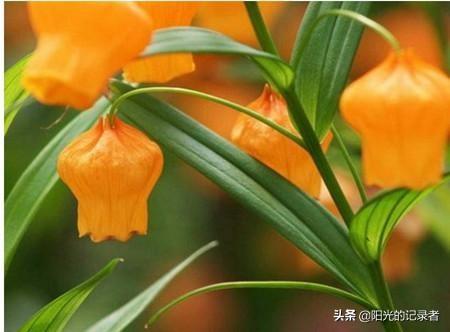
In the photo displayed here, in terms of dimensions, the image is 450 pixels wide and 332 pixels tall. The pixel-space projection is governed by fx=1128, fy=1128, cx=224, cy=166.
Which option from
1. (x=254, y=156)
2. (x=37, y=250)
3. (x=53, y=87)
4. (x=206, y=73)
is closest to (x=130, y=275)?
(x=37, y=250)

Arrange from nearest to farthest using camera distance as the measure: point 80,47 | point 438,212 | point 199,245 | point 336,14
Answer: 1. point 80,47
2. point 336,14
3. point 438,212
4. point 199,245

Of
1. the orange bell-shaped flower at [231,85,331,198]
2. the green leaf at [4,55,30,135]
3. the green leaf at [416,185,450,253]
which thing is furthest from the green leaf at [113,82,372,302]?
the green leaf at [416,185,450,253]

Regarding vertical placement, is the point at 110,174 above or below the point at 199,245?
above

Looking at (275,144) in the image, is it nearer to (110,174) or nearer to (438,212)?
(110,174)

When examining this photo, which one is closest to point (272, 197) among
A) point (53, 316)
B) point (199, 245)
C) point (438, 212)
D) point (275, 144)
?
point (275, 144)

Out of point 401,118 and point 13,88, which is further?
point 13,88

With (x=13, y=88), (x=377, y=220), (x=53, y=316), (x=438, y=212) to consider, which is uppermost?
(x=13, y=88)

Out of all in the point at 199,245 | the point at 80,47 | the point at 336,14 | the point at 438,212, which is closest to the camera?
the point at 80,47
